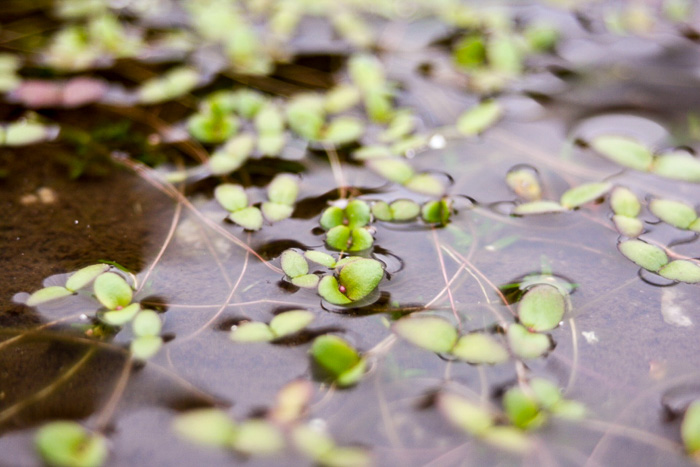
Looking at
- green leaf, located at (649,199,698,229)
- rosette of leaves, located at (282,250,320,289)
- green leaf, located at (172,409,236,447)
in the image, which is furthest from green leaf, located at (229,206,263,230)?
green leaf, located at (649,199,698,229)

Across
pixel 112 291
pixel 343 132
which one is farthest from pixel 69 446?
pixel 343 132

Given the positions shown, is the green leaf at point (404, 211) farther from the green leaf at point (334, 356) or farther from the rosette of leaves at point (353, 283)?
the green leaf at point (334, 356)

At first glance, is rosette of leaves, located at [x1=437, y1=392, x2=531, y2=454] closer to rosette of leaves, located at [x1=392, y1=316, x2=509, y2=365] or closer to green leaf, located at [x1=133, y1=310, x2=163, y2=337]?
rosette of leaves, located at [x1=392, y1=316, x2=509, y2=365]

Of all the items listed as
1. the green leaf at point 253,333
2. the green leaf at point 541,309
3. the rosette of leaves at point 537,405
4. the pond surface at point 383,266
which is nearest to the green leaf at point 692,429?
the pond surface at point 383,266

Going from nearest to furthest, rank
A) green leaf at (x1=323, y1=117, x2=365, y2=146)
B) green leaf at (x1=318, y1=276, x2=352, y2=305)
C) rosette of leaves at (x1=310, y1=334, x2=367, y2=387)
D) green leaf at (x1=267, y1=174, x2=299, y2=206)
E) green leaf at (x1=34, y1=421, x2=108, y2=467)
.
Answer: green leaf at (x1=34, y1=421, x2=108, y2=467) → rosette of leaves at (x1=310, y1=334, x2=367, y2=387) → green leaf at (x1=318, y1=276, x2=352, y2=305) → green leaf at (x1=267, y1=174, x2=299, y2=206) → green leaf at (x1=323, y1=117, x2=365, y2=146)

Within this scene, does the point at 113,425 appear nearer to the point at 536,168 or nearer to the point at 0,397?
the point at 0,397
